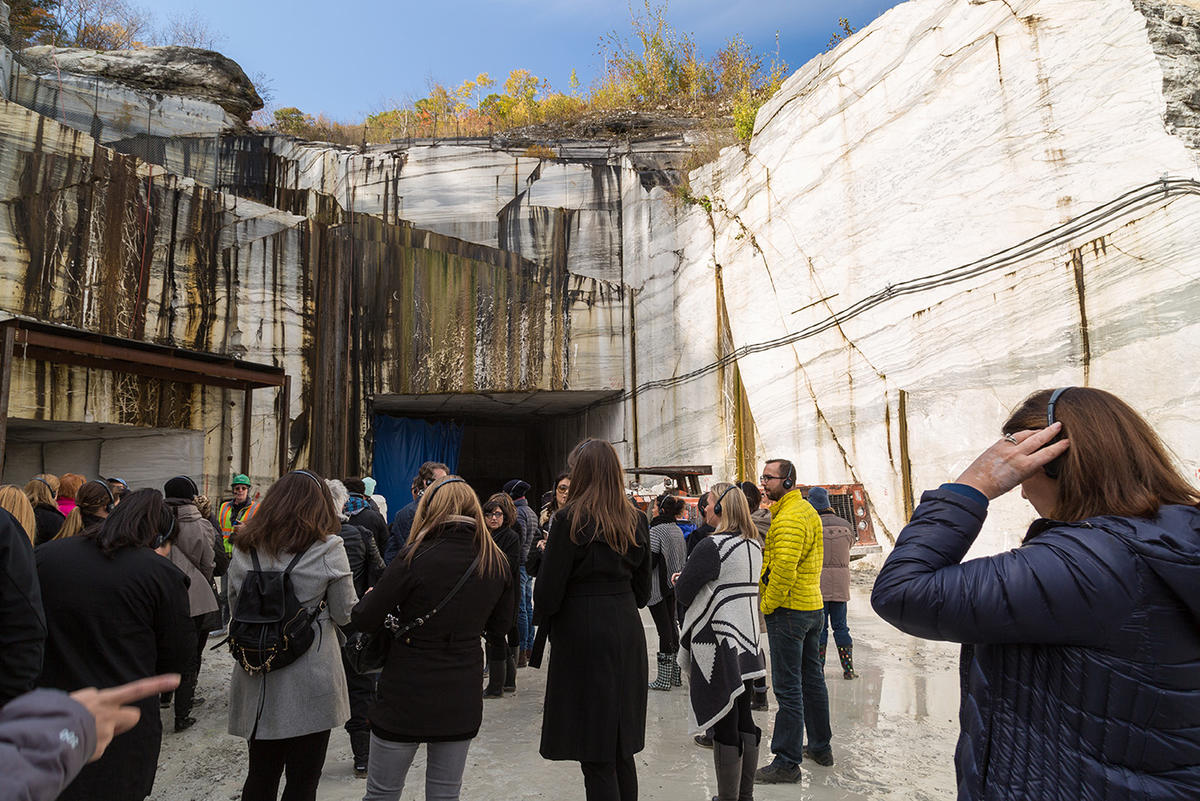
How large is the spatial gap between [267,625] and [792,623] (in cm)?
270

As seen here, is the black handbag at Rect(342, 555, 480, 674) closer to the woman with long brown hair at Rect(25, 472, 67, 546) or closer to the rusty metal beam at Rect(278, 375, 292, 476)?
the woman with long brown hair at Rect(25, 472, 67, 546)

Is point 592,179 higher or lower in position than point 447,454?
higher

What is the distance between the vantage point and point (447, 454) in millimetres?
18219

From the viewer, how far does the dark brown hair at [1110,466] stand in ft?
4.74

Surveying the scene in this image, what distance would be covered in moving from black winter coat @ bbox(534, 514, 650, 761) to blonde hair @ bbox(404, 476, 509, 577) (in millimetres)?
223

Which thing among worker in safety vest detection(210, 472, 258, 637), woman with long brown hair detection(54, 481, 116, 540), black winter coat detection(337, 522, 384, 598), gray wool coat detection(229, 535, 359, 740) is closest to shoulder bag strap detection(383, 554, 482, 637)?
gray wool coat detection(229, 535, 359, 740)

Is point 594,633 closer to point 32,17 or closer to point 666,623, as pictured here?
point 666,623

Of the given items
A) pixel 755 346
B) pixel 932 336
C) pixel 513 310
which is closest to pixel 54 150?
pixel 513 310

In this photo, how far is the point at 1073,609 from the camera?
1344 millimetres

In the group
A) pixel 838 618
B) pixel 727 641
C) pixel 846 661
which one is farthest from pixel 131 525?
pixel 846 661

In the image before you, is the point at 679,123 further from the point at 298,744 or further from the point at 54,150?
the point at 298,744

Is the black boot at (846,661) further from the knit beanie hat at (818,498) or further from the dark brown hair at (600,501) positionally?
the dark brown hair at (600,501)

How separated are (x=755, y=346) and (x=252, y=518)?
31.6 ft

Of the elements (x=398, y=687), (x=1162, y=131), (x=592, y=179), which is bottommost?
(x=398, y=687)
